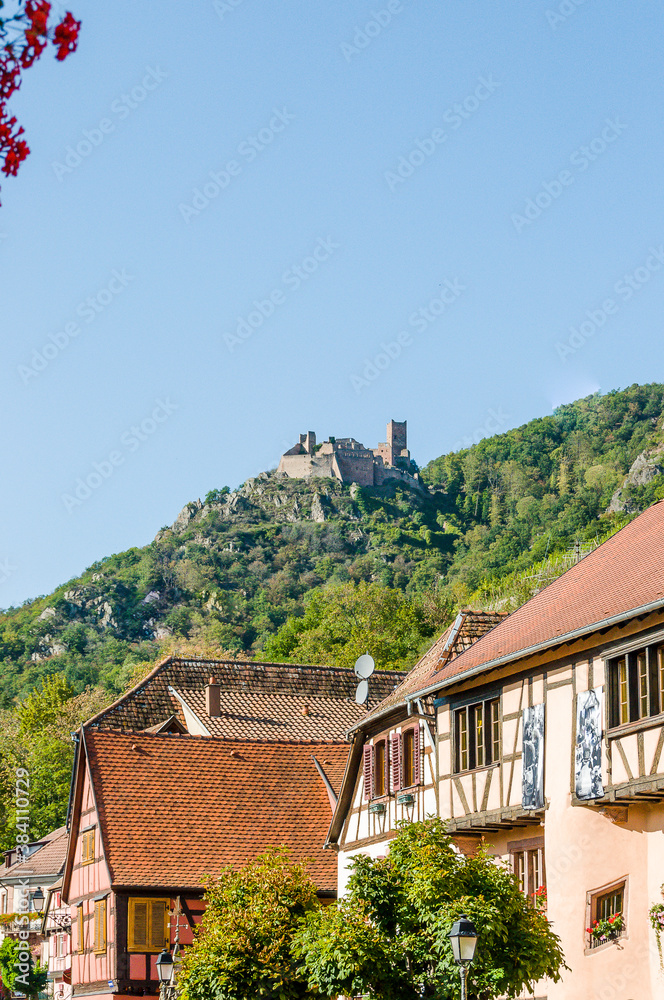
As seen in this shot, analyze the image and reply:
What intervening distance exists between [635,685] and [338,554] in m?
153

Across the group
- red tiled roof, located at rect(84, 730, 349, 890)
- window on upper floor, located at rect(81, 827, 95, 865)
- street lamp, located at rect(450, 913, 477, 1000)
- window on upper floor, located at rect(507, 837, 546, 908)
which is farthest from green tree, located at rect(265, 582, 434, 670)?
street lamp, located at rect(450, 913, 477, 1000)

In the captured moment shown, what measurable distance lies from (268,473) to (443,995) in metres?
180

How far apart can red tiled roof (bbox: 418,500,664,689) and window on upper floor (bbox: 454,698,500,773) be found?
0.71m

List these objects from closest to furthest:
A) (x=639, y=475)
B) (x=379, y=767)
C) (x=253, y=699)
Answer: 1. (x=379, y=767)
2. (x=253, y=699)
3. (x=639, y=475)

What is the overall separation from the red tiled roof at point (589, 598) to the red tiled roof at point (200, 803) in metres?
8.31

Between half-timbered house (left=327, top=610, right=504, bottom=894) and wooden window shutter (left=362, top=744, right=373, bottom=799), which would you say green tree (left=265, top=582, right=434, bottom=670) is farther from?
wooden window shutter (left=362, top=744, right=373, bottom=799)

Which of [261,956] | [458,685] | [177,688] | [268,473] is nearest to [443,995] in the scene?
[261,956]

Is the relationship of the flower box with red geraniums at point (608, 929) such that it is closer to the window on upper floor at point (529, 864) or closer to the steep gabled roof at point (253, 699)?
the window on upper floor at point (529, 864)

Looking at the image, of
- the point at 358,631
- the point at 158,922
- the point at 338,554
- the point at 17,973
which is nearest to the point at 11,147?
the point at 158,922

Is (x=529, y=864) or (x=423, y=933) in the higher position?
(x=529, y=864)

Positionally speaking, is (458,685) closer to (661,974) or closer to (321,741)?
(661,974)

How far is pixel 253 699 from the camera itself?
124ft

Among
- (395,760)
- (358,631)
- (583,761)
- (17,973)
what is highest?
(358,631)

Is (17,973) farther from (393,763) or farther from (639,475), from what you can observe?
(639,475)
